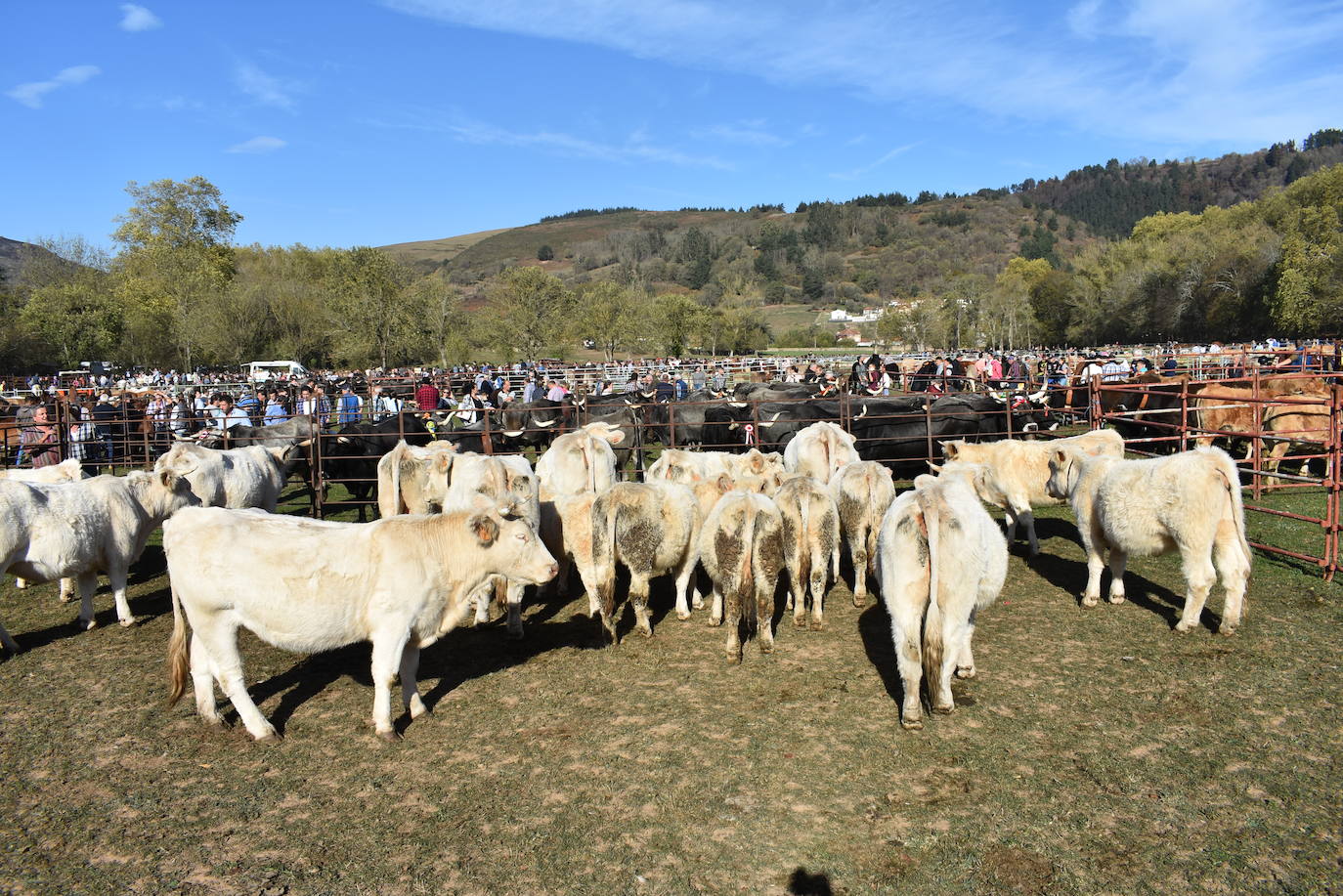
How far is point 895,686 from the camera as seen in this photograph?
18.9 feet

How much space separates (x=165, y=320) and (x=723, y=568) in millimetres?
60107

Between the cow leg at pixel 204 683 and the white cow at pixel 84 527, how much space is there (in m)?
2.89

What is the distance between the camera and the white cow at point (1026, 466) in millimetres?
8922

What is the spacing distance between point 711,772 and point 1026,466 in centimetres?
606

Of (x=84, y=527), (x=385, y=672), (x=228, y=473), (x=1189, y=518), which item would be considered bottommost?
(x=385, y=672)

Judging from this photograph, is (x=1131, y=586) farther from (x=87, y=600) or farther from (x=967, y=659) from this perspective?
(x=87, y=600)

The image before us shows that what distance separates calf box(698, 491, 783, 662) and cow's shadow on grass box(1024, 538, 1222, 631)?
3236 mm

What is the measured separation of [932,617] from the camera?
4.98 meters

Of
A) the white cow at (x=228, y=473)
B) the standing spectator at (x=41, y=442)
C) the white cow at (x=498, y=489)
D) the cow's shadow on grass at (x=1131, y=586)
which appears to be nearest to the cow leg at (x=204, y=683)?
the white cow at (x=498, y=489)

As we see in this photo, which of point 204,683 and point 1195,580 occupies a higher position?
point 1195,580

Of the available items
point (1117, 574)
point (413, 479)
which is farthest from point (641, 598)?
point (1117, 574)

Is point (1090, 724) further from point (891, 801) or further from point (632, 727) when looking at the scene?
point (632, 727)

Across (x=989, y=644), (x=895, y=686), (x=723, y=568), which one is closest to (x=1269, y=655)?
(x=989, y=644)

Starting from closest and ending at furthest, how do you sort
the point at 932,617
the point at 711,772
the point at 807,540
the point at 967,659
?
the point at 711,772 → the point at 932,617 → the point at 967,659 → the point at 807,540
